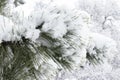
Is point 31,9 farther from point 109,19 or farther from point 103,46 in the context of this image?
point 109,19

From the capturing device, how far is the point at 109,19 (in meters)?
9.68

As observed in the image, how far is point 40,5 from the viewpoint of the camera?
91 centimetres

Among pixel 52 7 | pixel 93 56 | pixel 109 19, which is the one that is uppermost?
pixel 52 7

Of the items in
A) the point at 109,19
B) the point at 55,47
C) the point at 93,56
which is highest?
the point at 55,47

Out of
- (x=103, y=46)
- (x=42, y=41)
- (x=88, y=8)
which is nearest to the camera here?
(x=42, y=41)

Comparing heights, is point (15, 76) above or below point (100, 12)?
above

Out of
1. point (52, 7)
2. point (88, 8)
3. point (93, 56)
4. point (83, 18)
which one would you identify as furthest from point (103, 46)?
point (88, 8)

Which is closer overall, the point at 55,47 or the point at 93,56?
→ the point at 55,47

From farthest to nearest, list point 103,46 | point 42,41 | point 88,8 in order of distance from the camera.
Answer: point 88,8
point 103,46
point 42,41

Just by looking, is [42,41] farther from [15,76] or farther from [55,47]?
[15,76]

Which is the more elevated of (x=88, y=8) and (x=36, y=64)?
(x=36, y=64)

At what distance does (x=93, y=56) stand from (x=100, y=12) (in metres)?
8.86

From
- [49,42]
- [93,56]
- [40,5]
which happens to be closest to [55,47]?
[49,42]

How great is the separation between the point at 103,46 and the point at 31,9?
0.35 m
